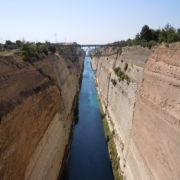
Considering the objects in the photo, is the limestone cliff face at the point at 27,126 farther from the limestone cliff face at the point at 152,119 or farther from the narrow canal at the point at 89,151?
the limestone cliff face at the point at 152,119

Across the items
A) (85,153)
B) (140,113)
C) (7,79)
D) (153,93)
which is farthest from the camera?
(85,153)

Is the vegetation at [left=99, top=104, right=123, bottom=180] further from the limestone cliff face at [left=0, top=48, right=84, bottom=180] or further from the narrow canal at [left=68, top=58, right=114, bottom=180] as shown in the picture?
the limestone cliff face at [left=0, top=48, right=84, bottom=180]

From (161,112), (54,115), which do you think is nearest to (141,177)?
(161,112)

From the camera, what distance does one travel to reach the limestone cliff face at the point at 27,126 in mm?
8180

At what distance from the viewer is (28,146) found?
9.48 m

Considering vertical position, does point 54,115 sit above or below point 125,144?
above

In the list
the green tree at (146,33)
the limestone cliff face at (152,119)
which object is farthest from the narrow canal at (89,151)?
the green tree at (146,33)

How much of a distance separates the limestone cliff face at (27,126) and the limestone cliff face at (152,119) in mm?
3494

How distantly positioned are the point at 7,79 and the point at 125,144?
22.9 feet

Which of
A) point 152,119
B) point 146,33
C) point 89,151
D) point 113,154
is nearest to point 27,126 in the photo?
point 152,119

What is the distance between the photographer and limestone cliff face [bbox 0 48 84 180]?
26.8 feet

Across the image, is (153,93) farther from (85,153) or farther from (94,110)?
(94,110)

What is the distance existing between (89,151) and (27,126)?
8.03 m

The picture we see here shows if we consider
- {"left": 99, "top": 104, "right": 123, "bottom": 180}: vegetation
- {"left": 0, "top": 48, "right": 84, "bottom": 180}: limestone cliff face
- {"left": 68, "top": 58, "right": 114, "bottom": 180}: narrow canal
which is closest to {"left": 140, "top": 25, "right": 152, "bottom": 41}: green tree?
{"left": 68, "top": 58, "right": 114, "bottom": 180}: narrow canal
